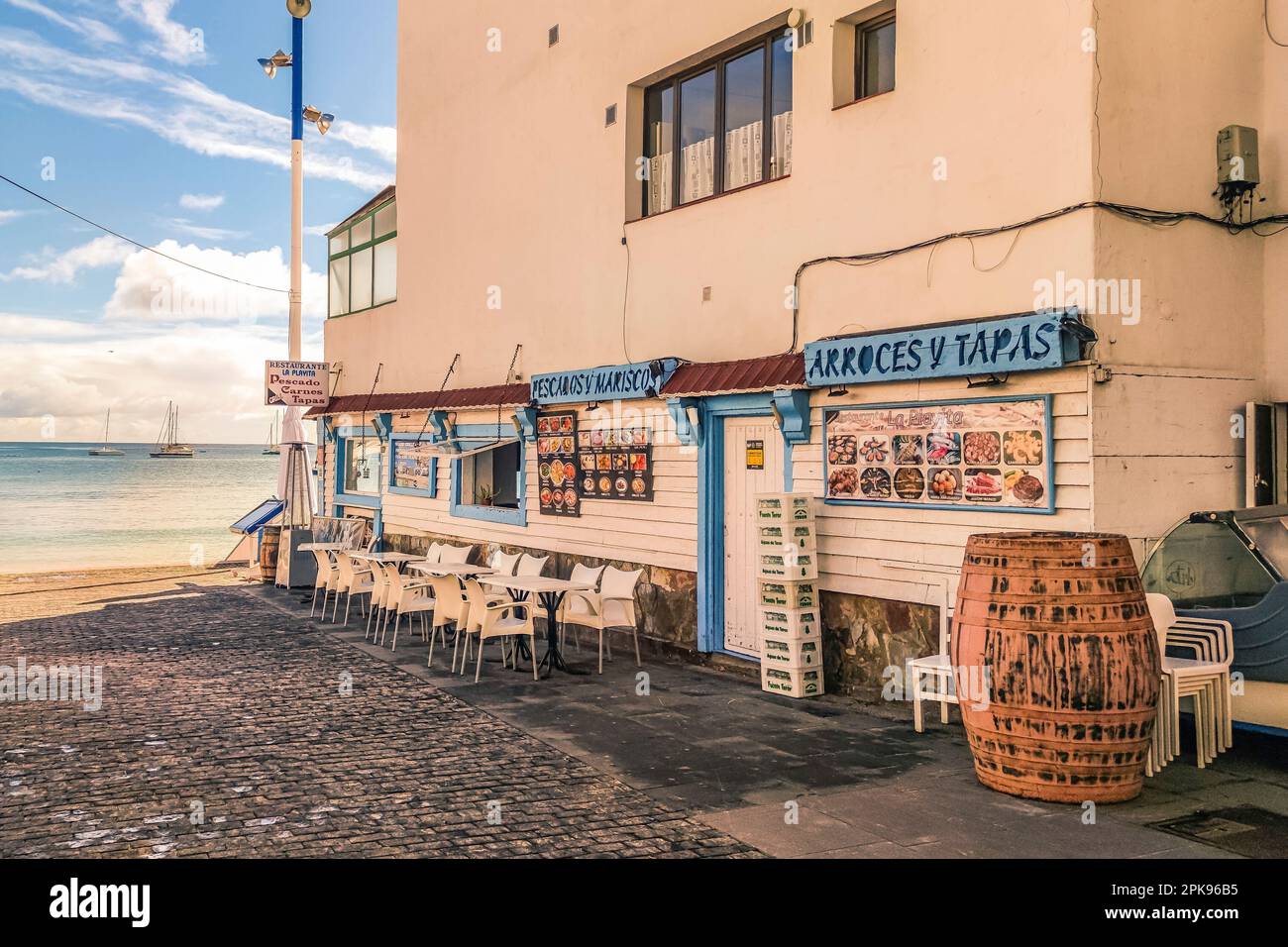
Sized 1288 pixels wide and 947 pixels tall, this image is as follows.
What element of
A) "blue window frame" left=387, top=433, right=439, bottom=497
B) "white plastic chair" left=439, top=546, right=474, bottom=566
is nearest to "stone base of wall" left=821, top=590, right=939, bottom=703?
"white plastic chair" left=439, top=546, right=474, bottom=566

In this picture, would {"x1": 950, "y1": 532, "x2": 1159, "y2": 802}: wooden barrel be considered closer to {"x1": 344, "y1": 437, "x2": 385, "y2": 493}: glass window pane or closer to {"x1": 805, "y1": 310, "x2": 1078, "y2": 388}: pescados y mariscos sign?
{"x1": 805, "y1": 310, "x2": 1078, "y2": 388}: pescados y mariscos sign

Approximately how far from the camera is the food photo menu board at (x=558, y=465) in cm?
1259

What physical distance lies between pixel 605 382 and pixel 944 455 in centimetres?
444

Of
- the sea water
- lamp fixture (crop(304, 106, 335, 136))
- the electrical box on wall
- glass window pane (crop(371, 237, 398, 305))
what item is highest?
lamp fixture (crop(304, 106, 335, 136))

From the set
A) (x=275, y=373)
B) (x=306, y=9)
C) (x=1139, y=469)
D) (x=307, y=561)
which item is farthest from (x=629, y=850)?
(x=306, y=9)

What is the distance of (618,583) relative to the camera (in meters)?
11.1

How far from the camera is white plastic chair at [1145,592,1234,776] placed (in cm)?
663

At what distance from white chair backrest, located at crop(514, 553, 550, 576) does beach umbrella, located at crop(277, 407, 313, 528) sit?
6.51m

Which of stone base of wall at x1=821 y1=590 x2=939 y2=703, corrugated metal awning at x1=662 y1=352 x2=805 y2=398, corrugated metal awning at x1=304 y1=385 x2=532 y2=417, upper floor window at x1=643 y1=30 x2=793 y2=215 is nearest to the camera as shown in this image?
stone base of wall at x1=821 y1=590 x2=939 y2=703

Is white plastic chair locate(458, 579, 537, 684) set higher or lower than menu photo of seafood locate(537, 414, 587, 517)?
lower

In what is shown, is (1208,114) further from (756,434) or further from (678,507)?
(678,507)

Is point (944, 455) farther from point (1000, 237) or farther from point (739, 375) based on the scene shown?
point (739, 375)
